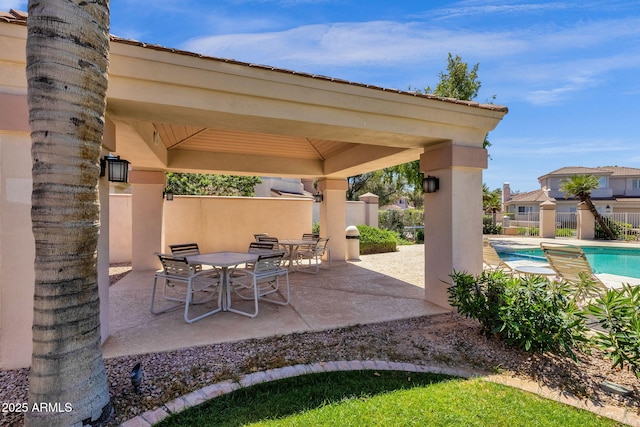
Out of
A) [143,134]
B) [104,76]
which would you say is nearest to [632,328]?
[104,76]

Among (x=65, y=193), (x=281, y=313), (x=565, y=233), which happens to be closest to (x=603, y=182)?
(x=565, y=233)

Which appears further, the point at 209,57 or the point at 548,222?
the point at 548,222

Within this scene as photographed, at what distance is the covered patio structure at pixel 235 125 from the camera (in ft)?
11.8

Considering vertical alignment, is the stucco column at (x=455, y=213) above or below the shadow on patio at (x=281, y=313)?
above

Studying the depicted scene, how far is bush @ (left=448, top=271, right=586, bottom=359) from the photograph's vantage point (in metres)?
3.65

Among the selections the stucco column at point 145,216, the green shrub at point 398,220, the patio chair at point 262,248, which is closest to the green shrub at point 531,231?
the green shrub at point 398,220

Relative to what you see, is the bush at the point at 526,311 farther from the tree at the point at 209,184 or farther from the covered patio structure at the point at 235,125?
the tree at the point at 209,184

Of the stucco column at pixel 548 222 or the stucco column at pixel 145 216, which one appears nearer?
the stucco column at pixel 145 216

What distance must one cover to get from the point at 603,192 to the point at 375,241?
3274cm

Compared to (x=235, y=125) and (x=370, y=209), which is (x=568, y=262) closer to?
(x=235, y=125)

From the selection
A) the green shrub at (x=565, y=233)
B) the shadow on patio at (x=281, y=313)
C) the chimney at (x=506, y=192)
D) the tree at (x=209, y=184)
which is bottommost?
the shadow on patio at (x=281, y=313)

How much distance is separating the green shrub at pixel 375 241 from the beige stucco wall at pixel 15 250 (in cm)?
1143

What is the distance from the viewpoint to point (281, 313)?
18.7 feet

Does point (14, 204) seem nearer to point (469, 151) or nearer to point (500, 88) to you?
point (469, 151)
